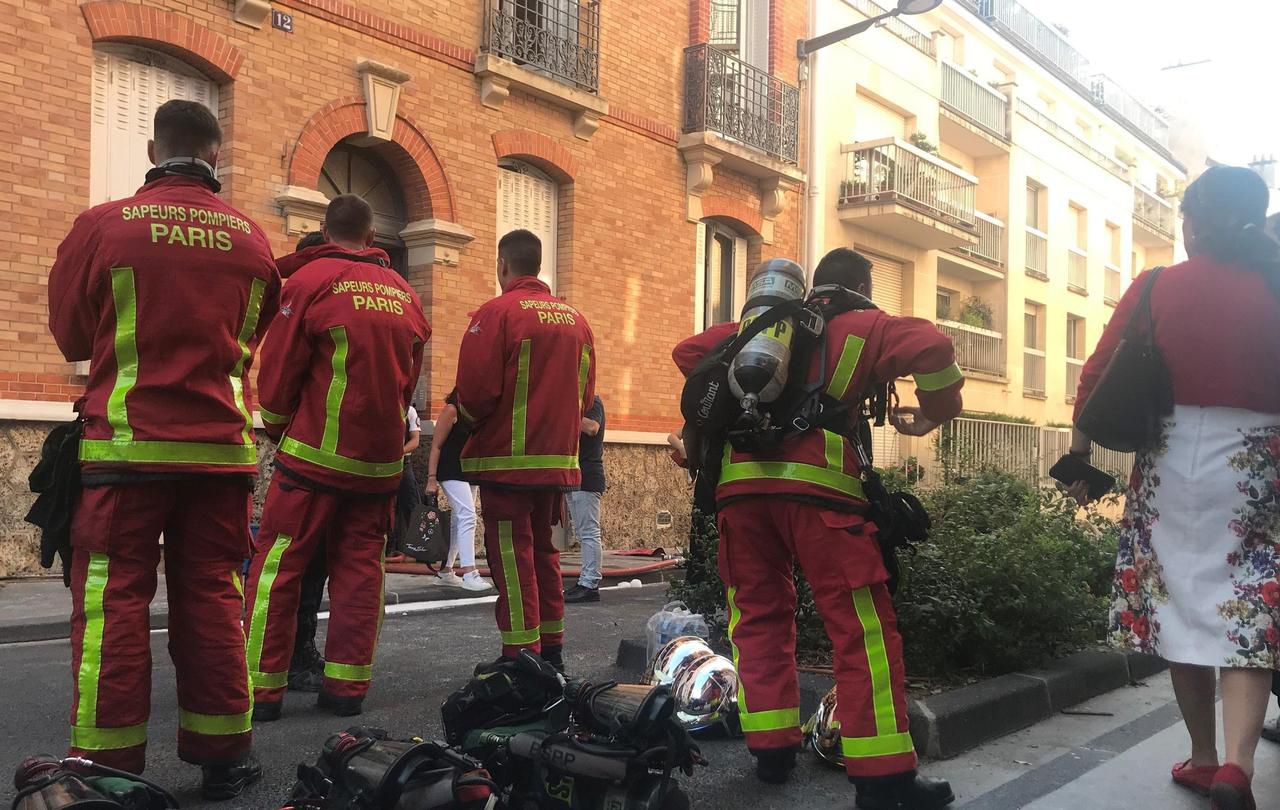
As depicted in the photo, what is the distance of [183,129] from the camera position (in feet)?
11.6

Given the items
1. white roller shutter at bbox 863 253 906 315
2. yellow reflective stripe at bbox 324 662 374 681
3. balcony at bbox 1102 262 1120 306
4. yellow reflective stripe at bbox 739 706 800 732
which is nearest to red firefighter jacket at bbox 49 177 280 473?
yellow reflective stripe at bbox 324 662 374 681

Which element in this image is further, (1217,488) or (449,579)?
(449,579)

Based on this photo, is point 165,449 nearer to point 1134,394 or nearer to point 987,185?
point 1134,394

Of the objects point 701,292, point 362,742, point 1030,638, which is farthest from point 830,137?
point 362,742

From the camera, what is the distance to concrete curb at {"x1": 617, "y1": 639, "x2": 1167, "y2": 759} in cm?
421

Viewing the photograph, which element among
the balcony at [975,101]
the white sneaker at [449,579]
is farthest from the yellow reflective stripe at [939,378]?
the balcony at [975,101]

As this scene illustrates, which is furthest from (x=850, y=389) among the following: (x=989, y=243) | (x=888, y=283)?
(x=989, y=243)

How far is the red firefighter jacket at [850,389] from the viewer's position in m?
3.49

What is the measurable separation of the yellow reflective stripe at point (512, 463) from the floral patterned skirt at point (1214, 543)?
2.54 metres

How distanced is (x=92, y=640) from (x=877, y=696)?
2.39 m

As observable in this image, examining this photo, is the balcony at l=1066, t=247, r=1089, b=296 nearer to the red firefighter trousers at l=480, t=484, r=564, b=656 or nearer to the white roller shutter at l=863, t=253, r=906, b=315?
the white roller shutter at l=863, t=253, r=906, b=315

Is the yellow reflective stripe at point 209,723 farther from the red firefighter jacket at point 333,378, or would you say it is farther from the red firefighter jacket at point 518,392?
the red firefighter jacket at point 518,392

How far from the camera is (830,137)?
18.0m

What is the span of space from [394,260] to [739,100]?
20.8 feet
